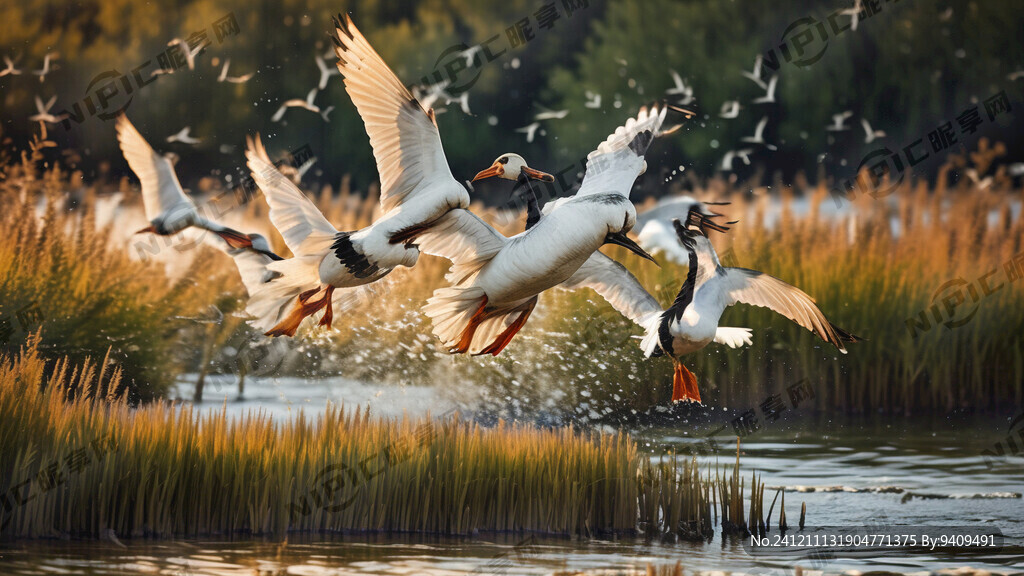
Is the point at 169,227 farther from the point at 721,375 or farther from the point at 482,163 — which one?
the point at 482,163

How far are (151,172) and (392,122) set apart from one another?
8.36 feet

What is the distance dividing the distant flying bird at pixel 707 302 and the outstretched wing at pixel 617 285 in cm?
21

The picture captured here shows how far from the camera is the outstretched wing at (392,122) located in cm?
604

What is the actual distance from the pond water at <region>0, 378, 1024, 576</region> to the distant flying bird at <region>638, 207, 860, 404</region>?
1.14 metres

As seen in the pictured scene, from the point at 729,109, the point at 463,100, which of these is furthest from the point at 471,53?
the point at 463,100

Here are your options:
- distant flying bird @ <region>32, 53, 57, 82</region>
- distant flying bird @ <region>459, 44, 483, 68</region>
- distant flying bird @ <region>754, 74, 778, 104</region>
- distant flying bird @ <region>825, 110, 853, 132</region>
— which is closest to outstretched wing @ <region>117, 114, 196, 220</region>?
distant flying bird @ <region>754, 74, 778, 104</region>

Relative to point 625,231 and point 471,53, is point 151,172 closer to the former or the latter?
point 625,231

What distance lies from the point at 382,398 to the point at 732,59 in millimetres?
9106

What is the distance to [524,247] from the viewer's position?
5.99 m

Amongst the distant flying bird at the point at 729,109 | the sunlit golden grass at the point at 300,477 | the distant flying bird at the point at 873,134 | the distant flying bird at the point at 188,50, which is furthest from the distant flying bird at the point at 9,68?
the distant flying bird at the point at 873,134

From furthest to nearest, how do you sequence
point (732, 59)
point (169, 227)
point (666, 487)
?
point (732, 59) < point (169, 227) < point (666, 487)

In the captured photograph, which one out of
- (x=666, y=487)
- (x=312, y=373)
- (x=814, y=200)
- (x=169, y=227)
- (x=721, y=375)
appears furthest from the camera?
(x=814, y=200)

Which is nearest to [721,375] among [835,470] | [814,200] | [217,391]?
[835,470]

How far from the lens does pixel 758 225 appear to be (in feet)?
40.0
